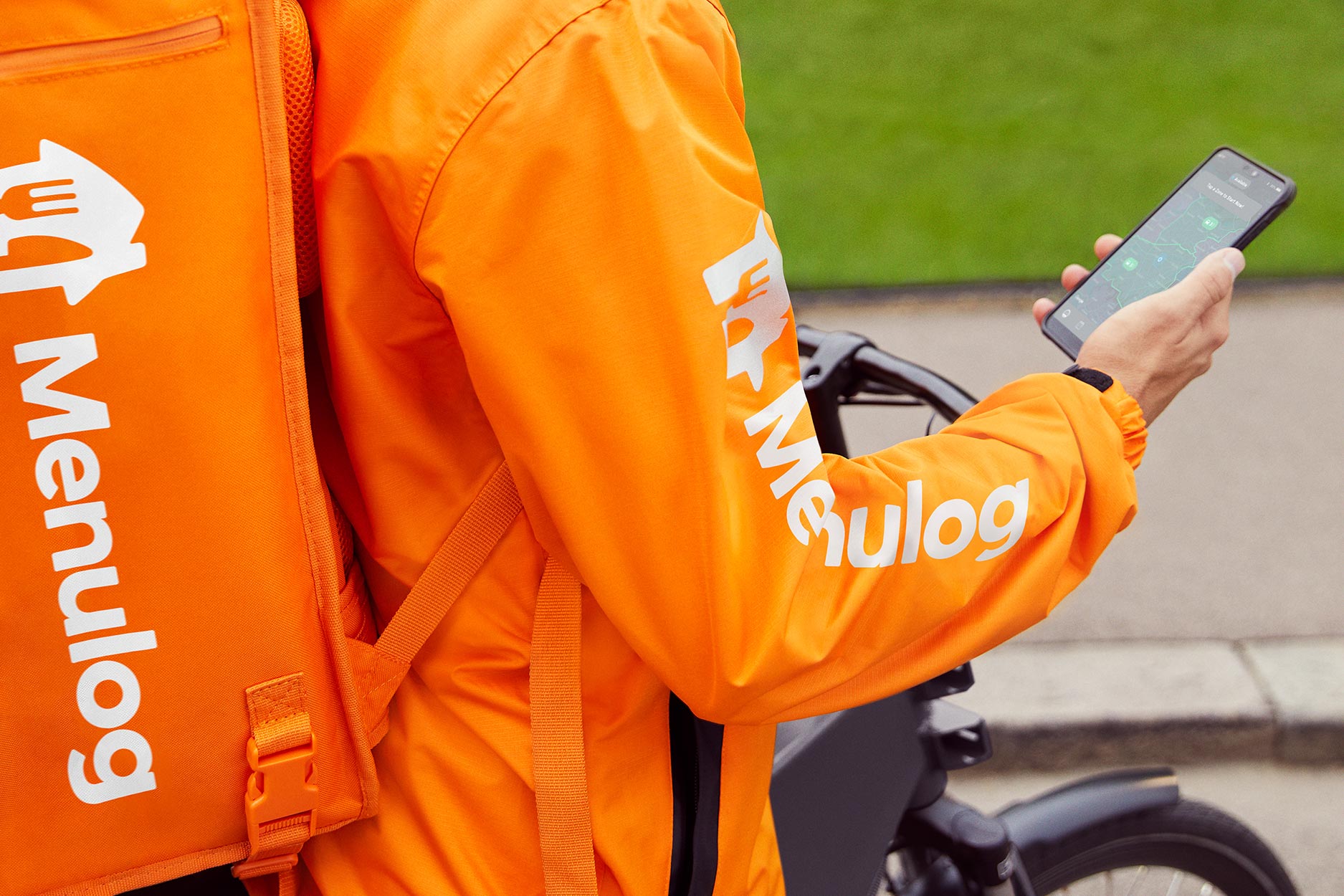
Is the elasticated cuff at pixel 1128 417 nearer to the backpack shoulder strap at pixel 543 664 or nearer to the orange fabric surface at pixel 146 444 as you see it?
the backpack shoulder strap at pixel 543 664

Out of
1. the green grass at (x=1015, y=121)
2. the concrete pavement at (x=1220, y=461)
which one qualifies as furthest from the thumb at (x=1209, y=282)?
the green grass at (x=1015, y=121)

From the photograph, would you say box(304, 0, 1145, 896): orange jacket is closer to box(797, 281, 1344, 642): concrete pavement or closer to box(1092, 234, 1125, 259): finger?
box(1092, 234, 1125, 259): finger

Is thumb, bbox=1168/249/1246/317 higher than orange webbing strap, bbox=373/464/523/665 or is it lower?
higher

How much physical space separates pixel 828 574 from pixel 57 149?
65 cm

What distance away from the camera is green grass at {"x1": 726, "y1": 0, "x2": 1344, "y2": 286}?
5.29 meters

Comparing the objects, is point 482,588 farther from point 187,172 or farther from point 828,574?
point 187,172

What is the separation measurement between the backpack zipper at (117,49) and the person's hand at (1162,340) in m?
0.90

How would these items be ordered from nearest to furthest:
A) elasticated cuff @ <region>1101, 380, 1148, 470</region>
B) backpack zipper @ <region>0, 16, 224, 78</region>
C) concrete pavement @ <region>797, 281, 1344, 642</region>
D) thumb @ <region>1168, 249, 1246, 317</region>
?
1. backpack zipper @ <region>0, 16, 224, 78</region>
2. elasticated cuff @ <region>1101, 380, 1148, 470</region>
3. thumb @ <region>1168, 249, 1246, 317</region>
4. concrete pavement @ <region>797, 281, 1344, 642</region>

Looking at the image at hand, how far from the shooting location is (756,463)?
1.02 meters

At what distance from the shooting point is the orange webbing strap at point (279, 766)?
3.41ft

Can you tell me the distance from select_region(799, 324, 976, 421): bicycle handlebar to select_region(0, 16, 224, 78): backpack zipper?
103 centimetres

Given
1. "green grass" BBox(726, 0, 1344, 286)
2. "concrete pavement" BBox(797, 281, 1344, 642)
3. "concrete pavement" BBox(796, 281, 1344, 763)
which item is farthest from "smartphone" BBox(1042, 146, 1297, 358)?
"green grass" BBox(726, 0, 1344, 286)

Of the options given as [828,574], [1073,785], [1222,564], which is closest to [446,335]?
[828,574]

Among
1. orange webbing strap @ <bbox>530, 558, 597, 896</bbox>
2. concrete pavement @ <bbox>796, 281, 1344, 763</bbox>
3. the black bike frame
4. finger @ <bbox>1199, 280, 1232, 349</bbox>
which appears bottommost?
concrete pavement @ <bbox>796, 281, 1344, 763</bbox>
